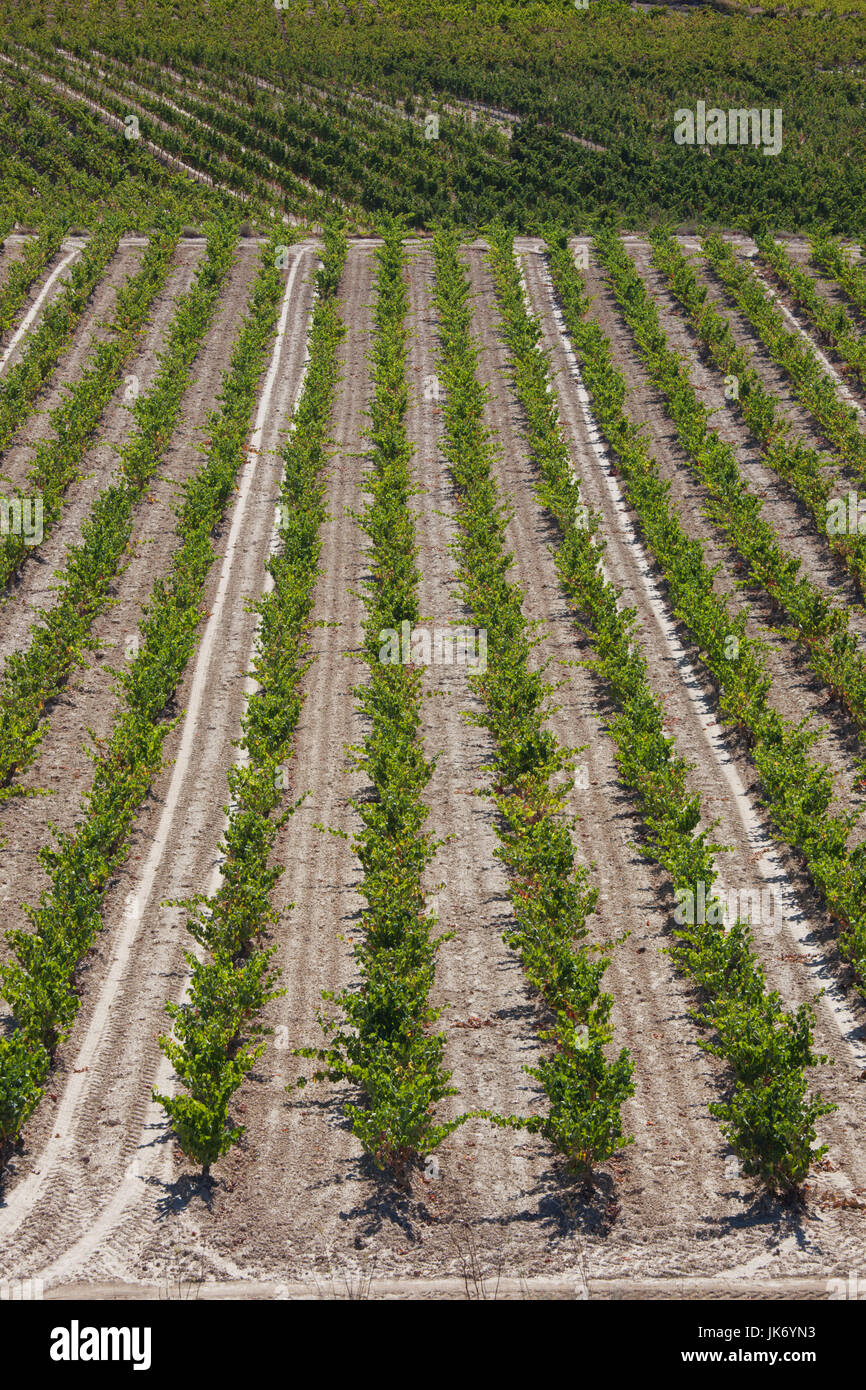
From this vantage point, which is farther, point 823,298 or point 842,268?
point 842,268

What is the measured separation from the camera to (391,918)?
15.4 m

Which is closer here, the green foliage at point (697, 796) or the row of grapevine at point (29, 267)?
the green foliage at point (697, 796)

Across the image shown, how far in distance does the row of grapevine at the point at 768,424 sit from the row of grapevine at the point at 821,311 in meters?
2.30

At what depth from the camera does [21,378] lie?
31703 millimetres

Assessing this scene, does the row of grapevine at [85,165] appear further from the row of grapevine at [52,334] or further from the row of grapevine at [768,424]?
the row of grapevine at [768,424]

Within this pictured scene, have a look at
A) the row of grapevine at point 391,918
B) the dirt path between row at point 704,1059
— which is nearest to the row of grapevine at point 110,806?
the row of grapevine at point 391,918

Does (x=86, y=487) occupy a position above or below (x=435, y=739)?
above

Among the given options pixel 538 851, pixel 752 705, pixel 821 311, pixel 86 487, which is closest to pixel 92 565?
pixel 86 487

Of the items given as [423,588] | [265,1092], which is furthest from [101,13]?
[265,1092]

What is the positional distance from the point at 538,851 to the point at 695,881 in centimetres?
206

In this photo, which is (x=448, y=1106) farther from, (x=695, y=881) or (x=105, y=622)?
(x=105, y=622)

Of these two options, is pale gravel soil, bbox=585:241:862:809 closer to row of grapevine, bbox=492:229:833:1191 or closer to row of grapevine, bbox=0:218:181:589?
row of grapevine, bbox=492:229:833:1191

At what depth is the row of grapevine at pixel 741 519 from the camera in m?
21.6

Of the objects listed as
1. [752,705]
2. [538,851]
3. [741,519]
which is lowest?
[538,851]
